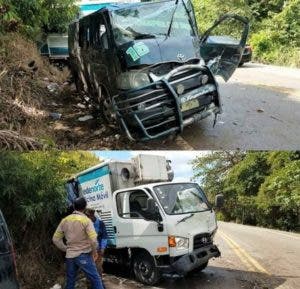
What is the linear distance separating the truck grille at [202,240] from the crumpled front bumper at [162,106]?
1.73 m

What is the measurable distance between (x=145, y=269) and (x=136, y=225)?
73 centimetres

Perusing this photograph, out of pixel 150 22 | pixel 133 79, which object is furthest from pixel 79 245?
pixel 150 22

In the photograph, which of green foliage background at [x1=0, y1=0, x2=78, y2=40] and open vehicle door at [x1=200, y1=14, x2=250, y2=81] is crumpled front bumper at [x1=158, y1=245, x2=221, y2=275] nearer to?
open vehicle door at [x1=200, y1=14, x2=250, y2=81]

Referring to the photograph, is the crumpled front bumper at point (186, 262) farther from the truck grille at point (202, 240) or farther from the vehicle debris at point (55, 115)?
the vehicle debris at point (55, 115)

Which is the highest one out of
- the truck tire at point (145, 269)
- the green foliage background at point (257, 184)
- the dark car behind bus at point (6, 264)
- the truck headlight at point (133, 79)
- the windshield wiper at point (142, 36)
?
the windshield wiper at point (142, 36)

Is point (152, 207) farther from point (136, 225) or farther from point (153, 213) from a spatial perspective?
point (136, 225)

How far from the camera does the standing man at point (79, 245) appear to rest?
6008 millimetres

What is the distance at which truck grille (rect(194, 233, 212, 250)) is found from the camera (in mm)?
7434

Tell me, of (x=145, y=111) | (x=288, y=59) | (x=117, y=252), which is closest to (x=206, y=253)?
(x=117, y=252)

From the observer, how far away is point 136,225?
780 centimetres

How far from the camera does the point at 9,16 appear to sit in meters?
9.54

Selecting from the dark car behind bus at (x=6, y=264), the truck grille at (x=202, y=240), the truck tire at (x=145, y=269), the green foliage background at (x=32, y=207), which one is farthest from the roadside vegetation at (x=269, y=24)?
the dark car behind bus at (x=6, y=264)

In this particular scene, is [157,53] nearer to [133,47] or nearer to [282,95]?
[133,47]

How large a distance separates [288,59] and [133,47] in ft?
63.6
